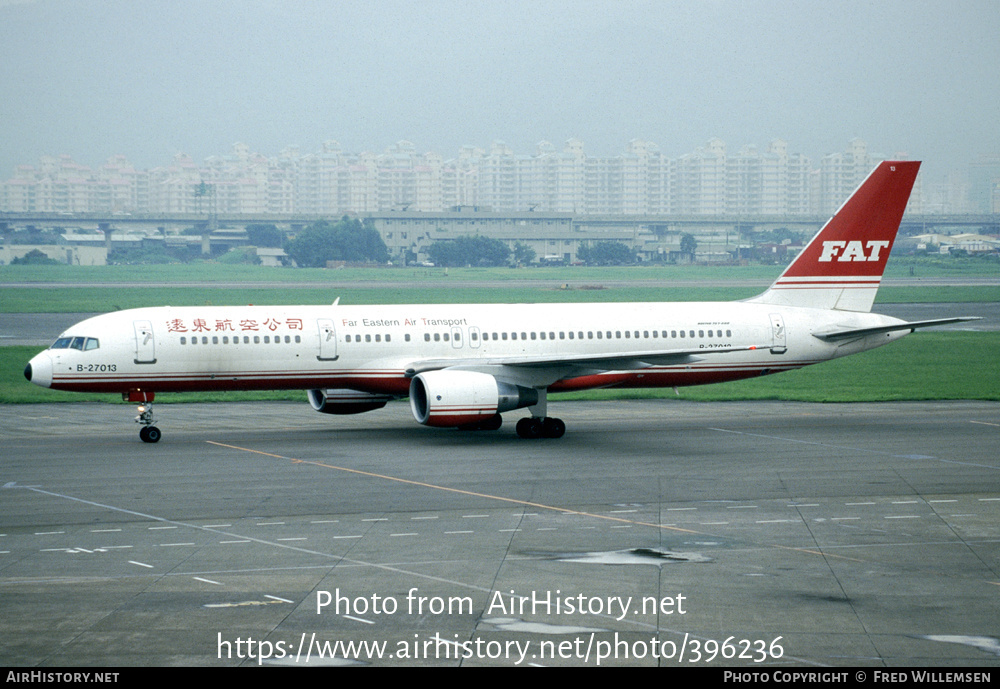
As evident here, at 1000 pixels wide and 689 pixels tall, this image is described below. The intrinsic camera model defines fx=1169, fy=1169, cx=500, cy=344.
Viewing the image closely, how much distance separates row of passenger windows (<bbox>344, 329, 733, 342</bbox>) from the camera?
40750mm

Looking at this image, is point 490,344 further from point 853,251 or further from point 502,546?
point 502,546

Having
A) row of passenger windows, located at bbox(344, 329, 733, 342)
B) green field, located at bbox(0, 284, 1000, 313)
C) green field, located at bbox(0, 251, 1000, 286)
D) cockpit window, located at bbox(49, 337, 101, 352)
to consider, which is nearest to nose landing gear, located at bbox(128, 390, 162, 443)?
cockpit window, located at bbox(49, 337, 101, 352)

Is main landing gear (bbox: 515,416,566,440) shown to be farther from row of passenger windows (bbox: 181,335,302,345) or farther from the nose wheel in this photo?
the nose wheel

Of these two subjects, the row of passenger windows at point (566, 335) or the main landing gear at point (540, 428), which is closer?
the main landing gear at point (540, 428)

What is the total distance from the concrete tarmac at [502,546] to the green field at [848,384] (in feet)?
31.4

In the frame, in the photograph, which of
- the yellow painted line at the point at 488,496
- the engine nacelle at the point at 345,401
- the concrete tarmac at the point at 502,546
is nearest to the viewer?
the concrete tarmac at the point at 502,546

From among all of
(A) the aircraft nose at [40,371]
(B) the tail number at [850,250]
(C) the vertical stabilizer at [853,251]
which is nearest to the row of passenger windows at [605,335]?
(C) the vertical stabilizer at [853,251]

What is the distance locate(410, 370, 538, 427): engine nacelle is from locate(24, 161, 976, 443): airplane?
0.15 ft

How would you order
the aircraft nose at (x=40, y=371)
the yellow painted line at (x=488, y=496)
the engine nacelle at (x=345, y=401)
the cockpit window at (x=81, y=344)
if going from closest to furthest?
the yellow painted line at (x=488, y=496), the aircraft nose at (x=40, y=371), the cockpit window at (x=81, y=344), the engine nacelle at (x=345, y=401)

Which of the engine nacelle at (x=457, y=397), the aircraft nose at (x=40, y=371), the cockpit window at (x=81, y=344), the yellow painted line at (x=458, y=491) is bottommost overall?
the yellow painted line at (x=458, y=491)

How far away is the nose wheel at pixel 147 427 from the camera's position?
3842 cm

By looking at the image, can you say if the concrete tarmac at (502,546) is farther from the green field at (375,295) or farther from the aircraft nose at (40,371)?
the green field at (375,295)

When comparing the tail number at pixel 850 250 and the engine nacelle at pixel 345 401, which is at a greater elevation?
the tail number at pixel 850 250
